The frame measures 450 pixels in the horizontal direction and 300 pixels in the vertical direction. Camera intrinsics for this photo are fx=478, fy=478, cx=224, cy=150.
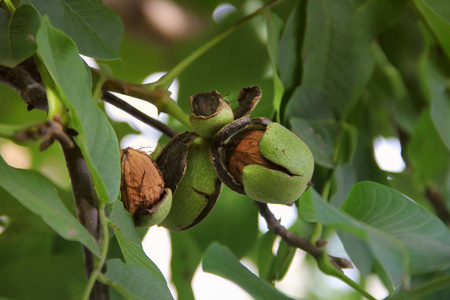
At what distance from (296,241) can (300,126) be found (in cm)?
23

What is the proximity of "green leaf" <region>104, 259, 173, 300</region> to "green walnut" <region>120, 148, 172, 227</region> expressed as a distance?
0.12 m

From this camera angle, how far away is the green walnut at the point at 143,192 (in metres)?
0.74

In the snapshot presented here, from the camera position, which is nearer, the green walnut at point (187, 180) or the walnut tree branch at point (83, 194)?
the walnut tree branch at point (83, 194)

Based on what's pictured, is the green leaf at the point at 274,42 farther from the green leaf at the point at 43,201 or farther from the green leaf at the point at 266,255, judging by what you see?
the green leaf at the point at 43,201

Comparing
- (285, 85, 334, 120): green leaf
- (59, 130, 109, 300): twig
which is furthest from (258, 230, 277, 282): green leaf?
(59, 130, 109, 300): twig

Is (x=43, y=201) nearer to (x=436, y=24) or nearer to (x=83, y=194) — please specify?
(x=83, y=194)

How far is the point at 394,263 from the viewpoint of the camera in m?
0.53

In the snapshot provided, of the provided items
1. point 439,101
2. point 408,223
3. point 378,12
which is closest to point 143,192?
point 408,223

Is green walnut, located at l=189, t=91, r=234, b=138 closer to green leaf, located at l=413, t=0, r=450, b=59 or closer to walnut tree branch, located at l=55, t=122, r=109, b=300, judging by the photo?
walnut tree branch, located at l=55, t=122, r=109, b=300

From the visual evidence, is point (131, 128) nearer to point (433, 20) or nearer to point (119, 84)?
point (119, 84)

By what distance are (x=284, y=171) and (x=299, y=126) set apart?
0.74ft

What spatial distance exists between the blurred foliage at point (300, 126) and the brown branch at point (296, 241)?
0.05 m

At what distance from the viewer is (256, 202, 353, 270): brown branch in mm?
853

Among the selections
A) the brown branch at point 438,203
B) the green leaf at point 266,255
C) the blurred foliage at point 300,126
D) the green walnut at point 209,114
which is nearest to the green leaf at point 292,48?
the blurred foliage at point 300,126
